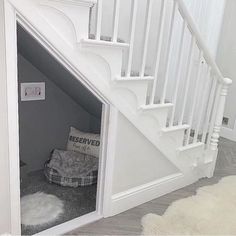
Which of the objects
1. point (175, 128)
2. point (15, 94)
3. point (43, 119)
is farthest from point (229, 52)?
point (15, 94)

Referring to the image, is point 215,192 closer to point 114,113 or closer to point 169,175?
point 169,175

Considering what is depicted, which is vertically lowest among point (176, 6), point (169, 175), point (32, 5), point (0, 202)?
point (169, 175)

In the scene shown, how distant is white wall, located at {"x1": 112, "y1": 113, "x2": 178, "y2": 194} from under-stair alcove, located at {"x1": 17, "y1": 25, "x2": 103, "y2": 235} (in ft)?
1.09

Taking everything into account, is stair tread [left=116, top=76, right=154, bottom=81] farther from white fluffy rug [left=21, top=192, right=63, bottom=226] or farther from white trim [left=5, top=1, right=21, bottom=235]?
white fluffy rug [left=21, top=192, right=63, bottom=226]

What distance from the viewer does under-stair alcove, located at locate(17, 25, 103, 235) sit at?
7.27ft

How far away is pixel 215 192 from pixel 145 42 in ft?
4.72

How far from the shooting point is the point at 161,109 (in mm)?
2102

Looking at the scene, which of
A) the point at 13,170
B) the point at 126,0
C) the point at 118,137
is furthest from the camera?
the point at 126,0

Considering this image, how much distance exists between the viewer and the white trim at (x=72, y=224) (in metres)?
1.81

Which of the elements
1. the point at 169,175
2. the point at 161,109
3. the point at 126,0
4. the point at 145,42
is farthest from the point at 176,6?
the point at 169,175

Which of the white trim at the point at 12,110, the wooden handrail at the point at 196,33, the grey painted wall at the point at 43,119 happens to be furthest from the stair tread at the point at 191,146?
the white trim at the point at 12,110

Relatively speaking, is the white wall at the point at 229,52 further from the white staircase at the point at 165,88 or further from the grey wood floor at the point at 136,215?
the white staircase at the point at 165,88

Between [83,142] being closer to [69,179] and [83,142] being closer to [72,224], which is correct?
[69,179]

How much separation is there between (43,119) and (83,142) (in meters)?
0.43
